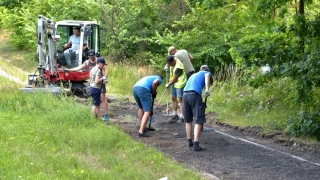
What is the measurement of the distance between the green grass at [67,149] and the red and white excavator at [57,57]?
13.7 feet

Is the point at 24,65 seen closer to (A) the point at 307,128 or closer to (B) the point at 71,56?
(B) the point at 71,56

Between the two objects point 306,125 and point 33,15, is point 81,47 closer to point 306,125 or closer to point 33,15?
point 306,125

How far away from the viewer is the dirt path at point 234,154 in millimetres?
8516

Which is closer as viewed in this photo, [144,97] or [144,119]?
[144,119]

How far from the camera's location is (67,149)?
30.9ft

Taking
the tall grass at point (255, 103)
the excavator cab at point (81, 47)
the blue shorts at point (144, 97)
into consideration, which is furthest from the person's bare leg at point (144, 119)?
the excavator cab at point (81, 47)

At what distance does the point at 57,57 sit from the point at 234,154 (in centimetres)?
999

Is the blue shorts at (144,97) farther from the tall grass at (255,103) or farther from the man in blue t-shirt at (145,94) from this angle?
the tall grass at (255,103)

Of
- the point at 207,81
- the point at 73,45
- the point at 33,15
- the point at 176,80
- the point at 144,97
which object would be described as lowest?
the point at 144,97

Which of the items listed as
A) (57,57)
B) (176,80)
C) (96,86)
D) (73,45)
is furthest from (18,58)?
(176,80)

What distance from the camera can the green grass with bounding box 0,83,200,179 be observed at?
25.7 feet

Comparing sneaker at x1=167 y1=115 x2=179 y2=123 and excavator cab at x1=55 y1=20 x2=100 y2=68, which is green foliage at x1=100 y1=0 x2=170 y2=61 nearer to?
excavator cab at x1=55 y1=20 x2=100 y2=68

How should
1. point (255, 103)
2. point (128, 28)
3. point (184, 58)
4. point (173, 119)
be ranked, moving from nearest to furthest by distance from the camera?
point (173, 119) < point (184, 58) < point (255, 103) < point (128, 28)

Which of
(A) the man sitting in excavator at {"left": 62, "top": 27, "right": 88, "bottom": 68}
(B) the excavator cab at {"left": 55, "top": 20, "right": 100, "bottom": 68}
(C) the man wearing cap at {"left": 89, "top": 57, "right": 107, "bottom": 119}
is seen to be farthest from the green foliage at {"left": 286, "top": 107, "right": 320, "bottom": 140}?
(A) the man sitting in excavator at {"left": 62, "top": 27, "right": 88, "bottom": 68}
